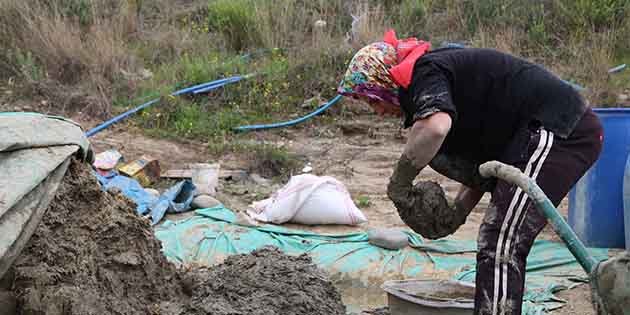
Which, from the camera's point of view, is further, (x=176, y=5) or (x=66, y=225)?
(x=176, y=5)

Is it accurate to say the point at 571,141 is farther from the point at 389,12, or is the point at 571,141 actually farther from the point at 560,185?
the point at 389,12

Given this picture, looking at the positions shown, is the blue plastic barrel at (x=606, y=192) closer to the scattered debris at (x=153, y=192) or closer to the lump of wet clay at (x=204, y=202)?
the lump of wet clay at (x=204, y=202)

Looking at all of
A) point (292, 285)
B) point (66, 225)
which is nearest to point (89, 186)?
point (66, 225)

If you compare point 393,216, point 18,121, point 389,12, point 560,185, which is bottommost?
point 393,216

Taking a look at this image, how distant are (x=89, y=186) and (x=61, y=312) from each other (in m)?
0.53

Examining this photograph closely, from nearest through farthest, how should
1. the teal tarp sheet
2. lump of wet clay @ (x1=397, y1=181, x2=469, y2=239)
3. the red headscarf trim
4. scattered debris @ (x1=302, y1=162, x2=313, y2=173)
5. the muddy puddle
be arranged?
the red headscarf trim
lump of wet clay @ (x1=397, y1=181, x2=469, y2=239)
the muddy puddle
the teal tarp sheet
scattered debris @ (x1=302, y1=162, x2=313, y2=173)

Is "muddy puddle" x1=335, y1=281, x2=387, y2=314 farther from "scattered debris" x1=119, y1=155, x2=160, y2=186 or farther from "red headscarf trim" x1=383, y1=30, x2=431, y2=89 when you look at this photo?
"scattered debris" x1=119, y1=155, x2=160, y2=186

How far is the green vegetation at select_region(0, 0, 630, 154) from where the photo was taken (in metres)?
7.96

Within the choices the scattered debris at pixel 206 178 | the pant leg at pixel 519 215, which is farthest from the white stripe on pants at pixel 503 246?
the scattered debris at pixel 206 178

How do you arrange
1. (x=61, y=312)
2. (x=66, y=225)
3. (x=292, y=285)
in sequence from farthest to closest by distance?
(x=292, y=285), (x=66, y=225), (x=61, y=312)

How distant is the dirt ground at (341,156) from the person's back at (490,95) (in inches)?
89.1

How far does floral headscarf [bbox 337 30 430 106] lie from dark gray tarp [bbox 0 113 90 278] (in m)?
1.12

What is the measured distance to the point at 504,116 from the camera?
290 cm

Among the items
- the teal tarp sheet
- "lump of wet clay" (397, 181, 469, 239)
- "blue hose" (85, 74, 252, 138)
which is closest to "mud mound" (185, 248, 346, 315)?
"lump of wet clay" (397, 181, 469, 239)
